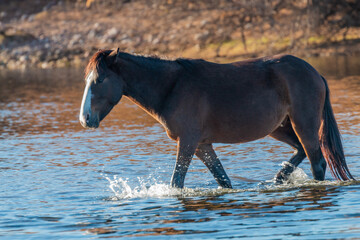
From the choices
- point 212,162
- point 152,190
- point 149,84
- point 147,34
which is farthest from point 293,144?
point 147,34

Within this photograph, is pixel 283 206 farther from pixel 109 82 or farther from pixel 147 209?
pixel 109 82

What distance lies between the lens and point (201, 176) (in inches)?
365

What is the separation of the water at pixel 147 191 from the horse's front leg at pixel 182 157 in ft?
0.59

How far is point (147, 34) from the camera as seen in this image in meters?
31.5

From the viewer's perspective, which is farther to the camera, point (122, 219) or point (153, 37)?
point (153, 37)

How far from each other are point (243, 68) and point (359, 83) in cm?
1125

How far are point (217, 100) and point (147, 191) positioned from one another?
1428 mm

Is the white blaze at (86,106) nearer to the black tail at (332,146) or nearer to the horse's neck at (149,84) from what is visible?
the horse's neck at (149,84)

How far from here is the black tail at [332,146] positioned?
8234mm

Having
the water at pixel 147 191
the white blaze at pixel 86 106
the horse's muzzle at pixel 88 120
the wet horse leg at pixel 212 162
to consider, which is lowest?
the water at pixel 147 191

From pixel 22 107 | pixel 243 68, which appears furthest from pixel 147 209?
pixel 22 107

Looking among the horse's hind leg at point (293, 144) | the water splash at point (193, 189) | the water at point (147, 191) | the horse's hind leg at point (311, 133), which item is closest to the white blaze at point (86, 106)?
the water at point (147, 191)

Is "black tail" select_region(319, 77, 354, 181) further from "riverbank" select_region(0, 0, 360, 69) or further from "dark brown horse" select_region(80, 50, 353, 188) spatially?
"riverbank" select_region(0, 0, 360, 69)

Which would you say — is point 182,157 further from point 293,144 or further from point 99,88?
point 293,144
